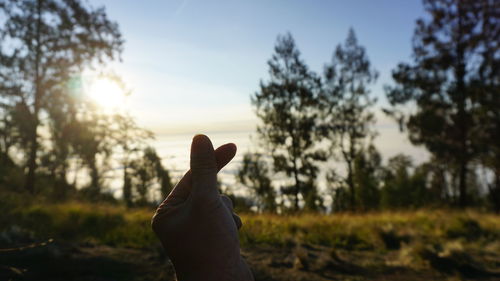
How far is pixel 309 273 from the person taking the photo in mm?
4906

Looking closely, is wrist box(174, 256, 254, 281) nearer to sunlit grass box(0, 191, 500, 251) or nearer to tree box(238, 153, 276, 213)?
sunlit grass box(0, 191, 500, 251)

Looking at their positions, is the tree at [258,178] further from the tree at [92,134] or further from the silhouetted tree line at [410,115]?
the tree at [92,134]

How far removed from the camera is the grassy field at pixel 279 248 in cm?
493

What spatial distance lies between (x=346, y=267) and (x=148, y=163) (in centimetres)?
1765

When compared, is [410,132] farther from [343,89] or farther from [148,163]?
[148,163]

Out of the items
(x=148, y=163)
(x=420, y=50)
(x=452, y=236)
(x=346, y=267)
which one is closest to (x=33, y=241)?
(x=346, y=267)

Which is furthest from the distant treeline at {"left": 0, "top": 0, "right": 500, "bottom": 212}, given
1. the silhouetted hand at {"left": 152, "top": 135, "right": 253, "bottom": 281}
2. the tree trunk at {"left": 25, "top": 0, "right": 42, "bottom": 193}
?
the silhouetted hand at {"left": 152, "top": 135, "right": 253, "bottom": 281}

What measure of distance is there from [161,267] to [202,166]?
4.53 m

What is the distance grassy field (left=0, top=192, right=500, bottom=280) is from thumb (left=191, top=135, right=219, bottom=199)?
2.90 m

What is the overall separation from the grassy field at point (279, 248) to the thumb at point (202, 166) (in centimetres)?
290

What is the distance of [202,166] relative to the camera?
1.13 meters

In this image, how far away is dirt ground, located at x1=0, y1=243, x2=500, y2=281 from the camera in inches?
185

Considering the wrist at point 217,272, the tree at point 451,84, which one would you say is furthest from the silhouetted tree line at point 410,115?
the wrist at point 217,272

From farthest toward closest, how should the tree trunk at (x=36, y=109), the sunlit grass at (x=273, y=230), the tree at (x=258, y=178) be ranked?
the tree at (x=258, y=178) < the tree trunk at (x=36, y=109) < the sunlit grass at (x=273, y=230)
